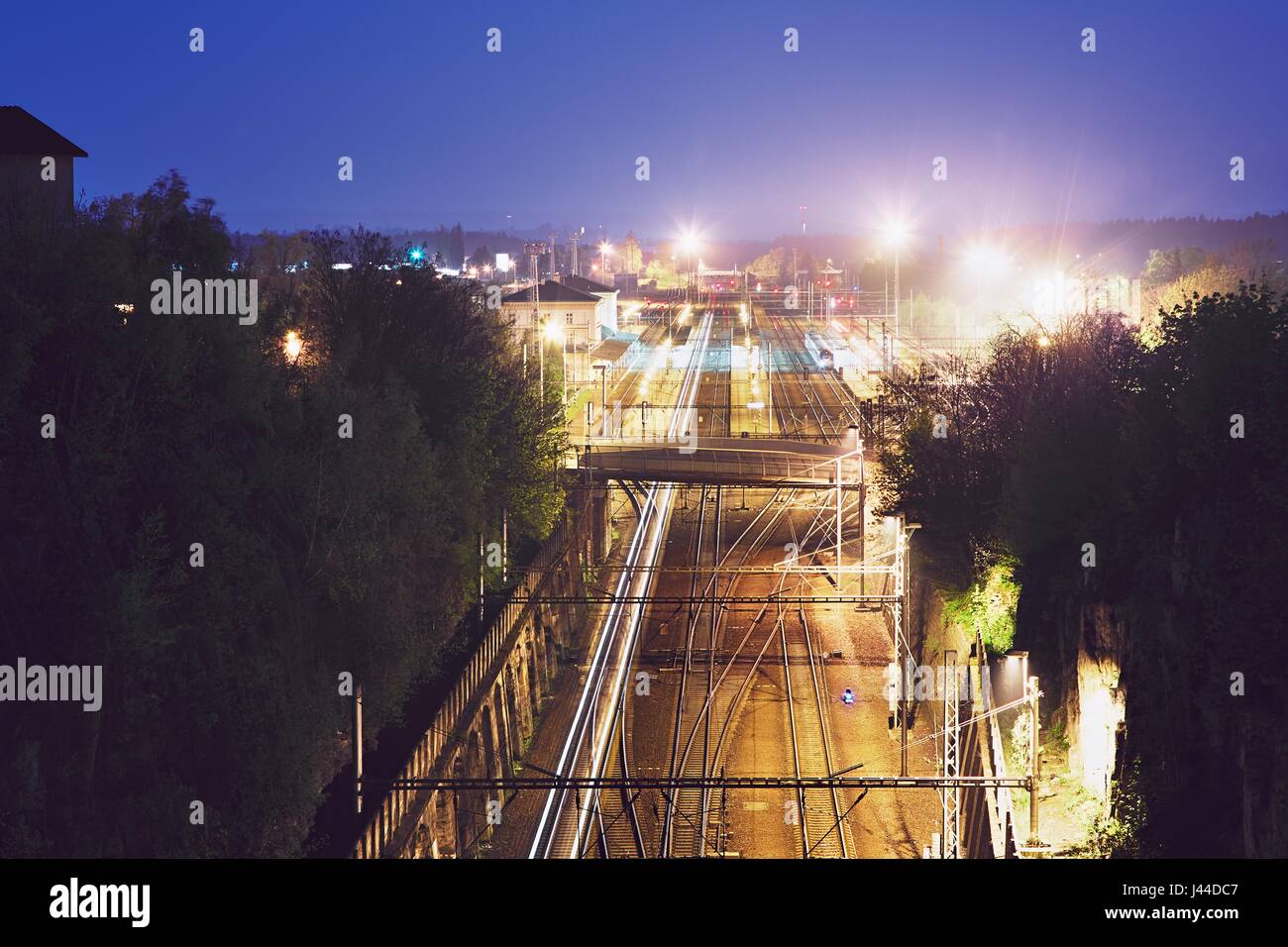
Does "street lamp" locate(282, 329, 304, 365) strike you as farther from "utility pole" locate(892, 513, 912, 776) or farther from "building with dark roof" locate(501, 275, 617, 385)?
"building with dark roof" locate(501, 275, 617, 385)

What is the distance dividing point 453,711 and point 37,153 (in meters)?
11.2

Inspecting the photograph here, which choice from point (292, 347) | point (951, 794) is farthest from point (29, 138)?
point (951, 794)

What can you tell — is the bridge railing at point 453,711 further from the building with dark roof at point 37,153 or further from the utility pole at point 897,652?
the building with dark roof at point 37,153

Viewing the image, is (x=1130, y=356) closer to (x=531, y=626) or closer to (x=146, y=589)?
(x=531, y=626)

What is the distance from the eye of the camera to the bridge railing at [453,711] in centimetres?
1149

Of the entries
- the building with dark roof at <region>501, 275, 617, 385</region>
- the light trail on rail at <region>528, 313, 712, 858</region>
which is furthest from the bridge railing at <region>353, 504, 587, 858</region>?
the building with dark roof at <region>501, 275, 617, 385</region>

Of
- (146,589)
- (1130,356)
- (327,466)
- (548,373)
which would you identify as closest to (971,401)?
(1130,356)

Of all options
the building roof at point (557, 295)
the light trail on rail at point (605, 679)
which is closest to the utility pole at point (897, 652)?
the light trail on rail at point (605, 679)

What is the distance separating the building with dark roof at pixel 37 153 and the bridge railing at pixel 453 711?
8.61m

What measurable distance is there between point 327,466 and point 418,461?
2096 millimetres

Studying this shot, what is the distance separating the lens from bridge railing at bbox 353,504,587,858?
37.7 ft

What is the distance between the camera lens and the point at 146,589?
10586 mm

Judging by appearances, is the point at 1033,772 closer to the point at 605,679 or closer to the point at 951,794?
the point at 951,794

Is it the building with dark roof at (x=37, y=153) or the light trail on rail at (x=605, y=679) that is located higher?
the building with dark roof at (x=37, y=153)
